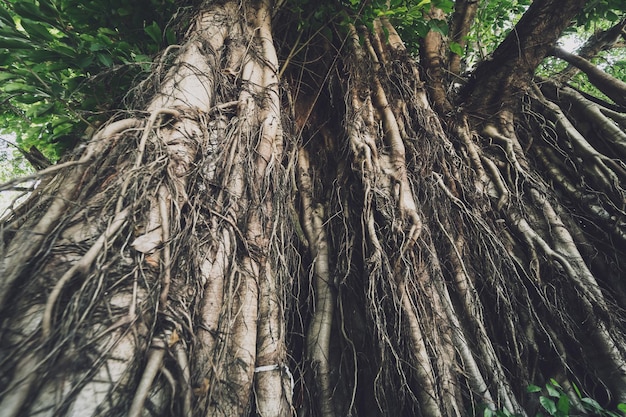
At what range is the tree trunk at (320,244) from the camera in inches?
36.9

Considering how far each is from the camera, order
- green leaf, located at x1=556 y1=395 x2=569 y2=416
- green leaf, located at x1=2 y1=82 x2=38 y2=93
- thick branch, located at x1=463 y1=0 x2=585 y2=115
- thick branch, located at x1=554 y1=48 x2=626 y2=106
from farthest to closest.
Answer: thick branch, located at x1=554 y1=48 x2=626 y2=106
thick branch, located at x1=463 y1=0 x2=585 y2=115
green leaf, located at x1=2 y1=82 x2=38 y2=93
green leaf, located at x1=556 y1=395 x2=569 y2=416

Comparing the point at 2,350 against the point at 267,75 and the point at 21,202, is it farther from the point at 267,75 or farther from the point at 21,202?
the point at 267,75

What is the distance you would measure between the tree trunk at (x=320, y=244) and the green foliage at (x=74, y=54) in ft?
1.32

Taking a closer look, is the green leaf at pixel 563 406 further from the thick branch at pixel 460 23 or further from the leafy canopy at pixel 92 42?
the thick branch at pixel 460 23

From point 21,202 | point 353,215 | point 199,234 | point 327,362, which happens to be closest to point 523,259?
point 353,215

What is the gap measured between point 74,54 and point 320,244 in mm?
1731

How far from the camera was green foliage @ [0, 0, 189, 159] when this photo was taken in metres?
1.69

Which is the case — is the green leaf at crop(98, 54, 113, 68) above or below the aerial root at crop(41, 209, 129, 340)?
above

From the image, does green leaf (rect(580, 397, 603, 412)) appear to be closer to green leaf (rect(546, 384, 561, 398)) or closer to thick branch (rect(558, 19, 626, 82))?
green leaf (rect(546, 384, 561, 398))

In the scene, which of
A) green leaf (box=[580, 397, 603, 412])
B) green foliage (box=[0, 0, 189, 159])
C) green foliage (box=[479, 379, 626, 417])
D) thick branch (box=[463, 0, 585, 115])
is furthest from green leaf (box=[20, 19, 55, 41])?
green leaf (box=[580, 397, 603, 412])

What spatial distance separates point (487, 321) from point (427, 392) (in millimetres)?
732

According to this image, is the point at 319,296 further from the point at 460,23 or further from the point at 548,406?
the point at 460,23

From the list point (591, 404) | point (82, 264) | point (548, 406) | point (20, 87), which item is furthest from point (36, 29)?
point (591, 404)

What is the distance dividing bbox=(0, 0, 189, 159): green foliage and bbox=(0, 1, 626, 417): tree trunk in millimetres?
402
